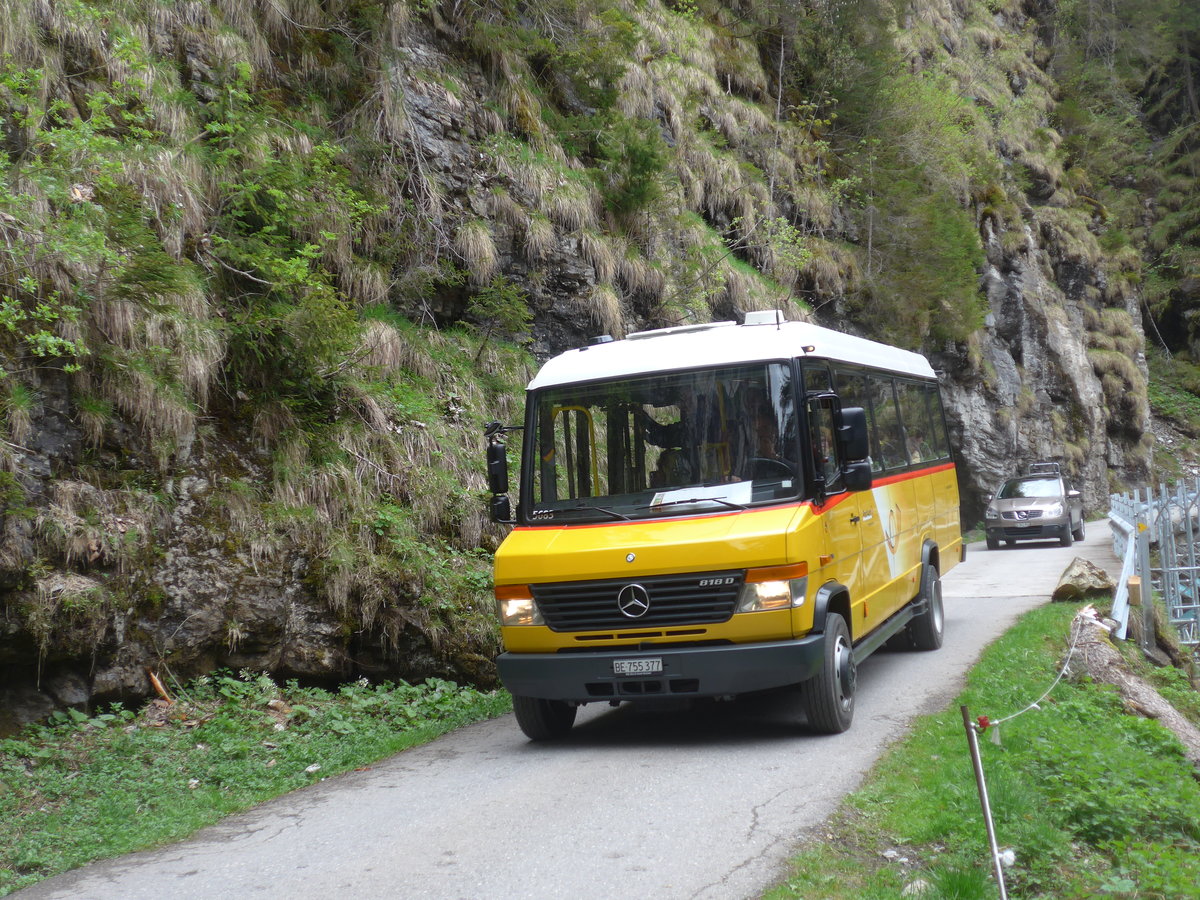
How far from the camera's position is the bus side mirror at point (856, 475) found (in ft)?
25.8

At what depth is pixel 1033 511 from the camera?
2383cm

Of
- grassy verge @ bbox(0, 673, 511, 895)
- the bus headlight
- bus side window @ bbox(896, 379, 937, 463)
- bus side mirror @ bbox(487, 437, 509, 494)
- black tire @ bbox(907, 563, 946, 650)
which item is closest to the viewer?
grassy verge @ bbox(0, 673, 511, 895)

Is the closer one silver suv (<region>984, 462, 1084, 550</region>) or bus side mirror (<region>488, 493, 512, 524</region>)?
bus side mirror (<region>488, 493, 512, 524</region>)

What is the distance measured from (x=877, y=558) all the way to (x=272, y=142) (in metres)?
8.37

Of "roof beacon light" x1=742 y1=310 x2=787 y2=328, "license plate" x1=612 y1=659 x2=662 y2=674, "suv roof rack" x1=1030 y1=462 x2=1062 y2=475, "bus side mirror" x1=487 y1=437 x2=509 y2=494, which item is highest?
"roof beacon light" x1=742 y1=310 x2=787 y2=328

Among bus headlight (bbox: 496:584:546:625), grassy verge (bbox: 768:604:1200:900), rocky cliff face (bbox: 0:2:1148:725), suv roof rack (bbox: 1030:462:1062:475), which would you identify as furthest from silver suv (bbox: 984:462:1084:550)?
bus headlight (bbox: 496:584:546:625)

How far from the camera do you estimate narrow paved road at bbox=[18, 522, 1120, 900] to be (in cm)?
486

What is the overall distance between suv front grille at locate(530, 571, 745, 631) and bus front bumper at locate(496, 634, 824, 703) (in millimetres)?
198

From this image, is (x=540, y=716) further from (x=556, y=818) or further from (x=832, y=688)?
(x=832, y=688)

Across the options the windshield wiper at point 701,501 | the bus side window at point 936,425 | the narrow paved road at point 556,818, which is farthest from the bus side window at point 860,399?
the bus side window at point 936,425

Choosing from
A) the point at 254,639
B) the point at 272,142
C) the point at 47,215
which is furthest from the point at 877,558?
the point at 272,142

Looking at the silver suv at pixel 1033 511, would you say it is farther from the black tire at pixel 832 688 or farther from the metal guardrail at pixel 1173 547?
the black tire at pixel 832 688

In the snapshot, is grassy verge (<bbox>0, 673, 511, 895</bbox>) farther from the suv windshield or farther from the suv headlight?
the suv windshield

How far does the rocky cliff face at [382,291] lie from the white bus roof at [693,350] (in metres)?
2.92
